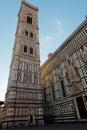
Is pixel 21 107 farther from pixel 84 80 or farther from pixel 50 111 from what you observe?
pixel 84 80

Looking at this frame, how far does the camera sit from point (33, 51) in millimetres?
19391

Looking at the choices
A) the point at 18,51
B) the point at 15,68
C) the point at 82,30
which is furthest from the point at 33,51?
the point at 82,30

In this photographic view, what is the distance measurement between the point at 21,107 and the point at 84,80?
8.47 meters

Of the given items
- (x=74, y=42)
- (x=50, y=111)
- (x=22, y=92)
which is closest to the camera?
(x=22, y=92)

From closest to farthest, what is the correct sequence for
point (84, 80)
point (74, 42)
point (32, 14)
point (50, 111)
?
point (84, 80)
point (74, 42)
point (50, 111)
point (32, 14)

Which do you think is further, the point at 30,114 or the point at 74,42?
the point at 74,42

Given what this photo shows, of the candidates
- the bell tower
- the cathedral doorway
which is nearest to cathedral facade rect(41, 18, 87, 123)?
the cathedral doorway

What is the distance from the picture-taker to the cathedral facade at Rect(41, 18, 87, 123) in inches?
469

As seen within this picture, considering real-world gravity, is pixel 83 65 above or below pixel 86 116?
above

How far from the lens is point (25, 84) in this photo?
48.7 feet

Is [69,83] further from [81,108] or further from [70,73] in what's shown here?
[81,108]

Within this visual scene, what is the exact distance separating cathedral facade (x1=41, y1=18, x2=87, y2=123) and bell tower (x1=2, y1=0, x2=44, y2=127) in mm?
2929

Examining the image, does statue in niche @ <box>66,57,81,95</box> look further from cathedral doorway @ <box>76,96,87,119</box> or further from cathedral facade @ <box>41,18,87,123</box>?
cathedral doorway @ <box>76,96,87,119</box>

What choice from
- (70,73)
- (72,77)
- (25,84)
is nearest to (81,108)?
(72,77)
